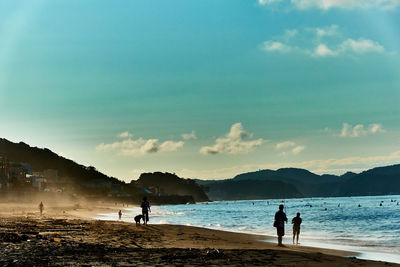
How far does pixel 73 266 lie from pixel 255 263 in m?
5.16

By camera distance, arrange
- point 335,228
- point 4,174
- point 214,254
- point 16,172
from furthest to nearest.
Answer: point 16,172, point 4,174, point 335,228, point 214,254

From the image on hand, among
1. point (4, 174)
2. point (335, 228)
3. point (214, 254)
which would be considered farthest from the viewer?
point (4, 174)

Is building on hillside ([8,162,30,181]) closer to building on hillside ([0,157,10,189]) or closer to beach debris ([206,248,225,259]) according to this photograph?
building on hillside ([0,157,10,189])

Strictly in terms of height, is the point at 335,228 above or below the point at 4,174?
below

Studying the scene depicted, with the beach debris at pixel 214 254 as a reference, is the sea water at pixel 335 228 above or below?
below

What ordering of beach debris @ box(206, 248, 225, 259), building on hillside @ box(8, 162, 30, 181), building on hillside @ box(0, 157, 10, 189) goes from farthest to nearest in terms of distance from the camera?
building on hillside @ box(8, 162, 30, 181) → building on hillside @ box(0, 157, 10, 189) → beach debris @ box(206, 248, 225, 259)

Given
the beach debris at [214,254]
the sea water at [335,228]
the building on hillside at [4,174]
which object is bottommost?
the sea water at [335,228]

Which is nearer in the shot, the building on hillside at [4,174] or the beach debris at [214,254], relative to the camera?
the beach debris at [214,254]

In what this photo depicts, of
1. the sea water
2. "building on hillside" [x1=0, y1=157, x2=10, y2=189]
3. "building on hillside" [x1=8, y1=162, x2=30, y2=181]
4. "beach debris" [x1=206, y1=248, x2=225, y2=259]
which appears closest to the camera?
"beach debris" [x1=206, y1=248, x2=225, y2=259]

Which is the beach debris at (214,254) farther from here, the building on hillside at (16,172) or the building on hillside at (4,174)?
the building on hillside at (16,172)

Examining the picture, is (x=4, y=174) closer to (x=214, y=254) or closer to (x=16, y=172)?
(x=16, y=172)

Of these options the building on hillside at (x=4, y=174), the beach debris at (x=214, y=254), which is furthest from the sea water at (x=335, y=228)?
the building on hillside at (x=4, y=174)

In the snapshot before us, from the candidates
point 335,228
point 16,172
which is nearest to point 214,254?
point 335,228

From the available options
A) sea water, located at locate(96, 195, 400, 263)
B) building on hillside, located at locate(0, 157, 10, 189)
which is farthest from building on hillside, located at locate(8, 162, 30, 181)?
sea water, located at locate(96, 195, 400, 263)
